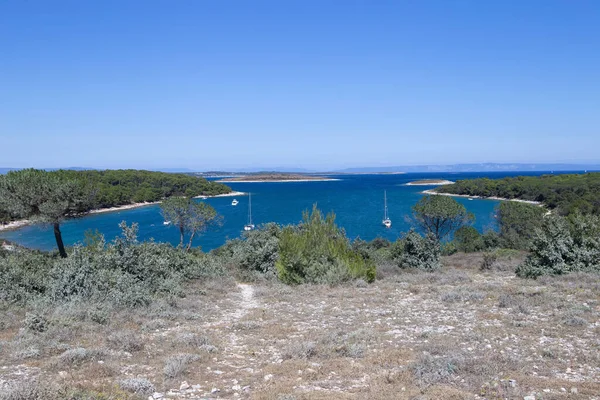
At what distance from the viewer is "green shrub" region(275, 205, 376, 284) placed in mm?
17302

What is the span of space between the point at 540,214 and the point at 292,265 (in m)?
36.2

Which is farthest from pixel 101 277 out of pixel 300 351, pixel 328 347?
pixel 328 347

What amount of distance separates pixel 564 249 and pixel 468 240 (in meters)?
20.8

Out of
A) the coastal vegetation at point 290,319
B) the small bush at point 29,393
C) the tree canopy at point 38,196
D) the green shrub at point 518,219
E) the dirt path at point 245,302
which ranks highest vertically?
the tree canopy at point 38,196

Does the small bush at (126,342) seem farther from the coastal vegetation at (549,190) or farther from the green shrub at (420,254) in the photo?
the coastal vegetation at (549,190)

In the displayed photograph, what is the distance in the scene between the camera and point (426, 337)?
29.9 ft

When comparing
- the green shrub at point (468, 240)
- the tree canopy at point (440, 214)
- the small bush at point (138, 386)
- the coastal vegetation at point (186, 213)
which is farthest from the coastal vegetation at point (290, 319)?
the coastal vegetation at point (186, 213)

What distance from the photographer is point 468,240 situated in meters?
38.0

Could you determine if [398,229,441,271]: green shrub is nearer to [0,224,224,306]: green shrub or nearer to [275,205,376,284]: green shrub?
[275,205,376,284]: green shrub

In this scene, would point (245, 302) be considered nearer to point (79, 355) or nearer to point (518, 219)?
point (79, 355)

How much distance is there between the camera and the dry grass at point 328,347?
654cm

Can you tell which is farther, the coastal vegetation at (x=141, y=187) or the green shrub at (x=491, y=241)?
the coastal vegetation at (x=141, y=187)

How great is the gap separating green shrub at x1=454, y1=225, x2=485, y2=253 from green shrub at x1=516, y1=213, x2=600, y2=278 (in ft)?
49.3

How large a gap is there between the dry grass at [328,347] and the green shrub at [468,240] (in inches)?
828
